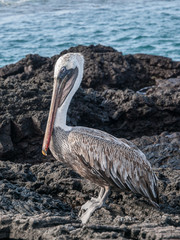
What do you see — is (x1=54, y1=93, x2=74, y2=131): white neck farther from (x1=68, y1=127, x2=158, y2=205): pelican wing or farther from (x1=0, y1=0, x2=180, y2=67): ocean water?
(x1=0, y1=0, x2=180, y2=67): ocean water

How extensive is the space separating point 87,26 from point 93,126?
14.0 m

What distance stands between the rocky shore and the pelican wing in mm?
215

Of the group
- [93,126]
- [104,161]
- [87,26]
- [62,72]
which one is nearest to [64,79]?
[62,72]

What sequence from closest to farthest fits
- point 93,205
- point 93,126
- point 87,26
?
point 93,205 → point 93,126 → point 87,26

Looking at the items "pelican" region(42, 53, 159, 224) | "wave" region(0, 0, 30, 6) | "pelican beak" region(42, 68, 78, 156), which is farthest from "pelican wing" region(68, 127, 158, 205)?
"wave" region(0, 0, 30, 6)

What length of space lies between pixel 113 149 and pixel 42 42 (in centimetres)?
1464

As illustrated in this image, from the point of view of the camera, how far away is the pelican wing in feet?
15.0

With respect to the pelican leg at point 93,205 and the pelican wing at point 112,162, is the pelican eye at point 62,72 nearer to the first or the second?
the pelican wing at point 112,162

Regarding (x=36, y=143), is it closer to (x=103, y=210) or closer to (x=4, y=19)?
(x=103, y=210)

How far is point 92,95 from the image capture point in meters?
7.79

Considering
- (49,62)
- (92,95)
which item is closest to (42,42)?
(49,62)

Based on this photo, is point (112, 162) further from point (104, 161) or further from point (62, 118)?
point (62, 118)

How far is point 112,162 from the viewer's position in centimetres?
459

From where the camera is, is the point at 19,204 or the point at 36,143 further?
the point at 36,143
